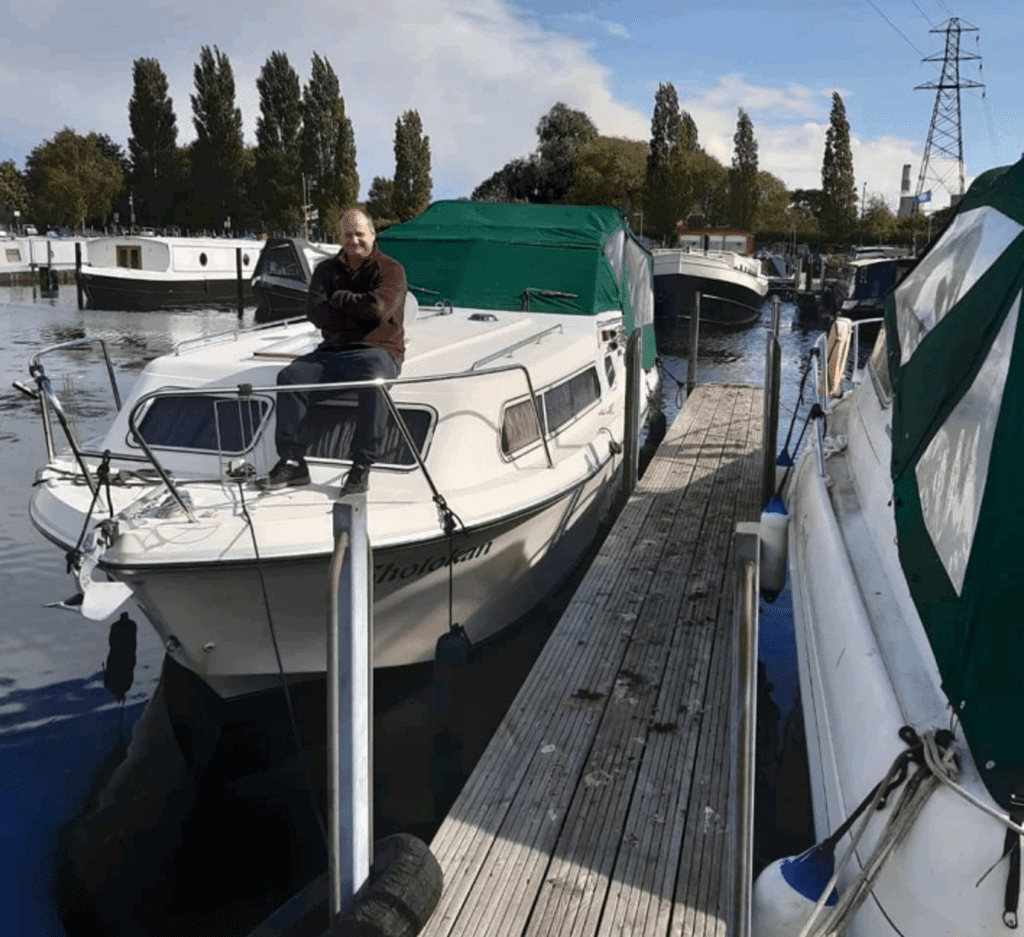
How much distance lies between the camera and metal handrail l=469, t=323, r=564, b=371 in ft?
22.2

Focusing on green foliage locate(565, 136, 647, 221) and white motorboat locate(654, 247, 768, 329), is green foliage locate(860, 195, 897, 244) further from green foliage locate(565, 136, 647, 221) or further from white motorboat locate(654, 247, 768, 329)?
white motorboat locate(654, 247, 768, 329)

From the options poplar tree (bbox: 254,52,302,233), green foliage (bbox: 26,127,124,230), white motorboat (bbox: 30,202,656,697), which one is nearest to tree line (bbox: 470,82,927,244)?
poplar tree (bbox: 254,52,302,233)

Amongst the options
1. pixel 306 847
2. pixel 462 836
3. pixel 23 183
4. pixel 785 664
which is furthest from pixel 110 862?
pixel 23 183

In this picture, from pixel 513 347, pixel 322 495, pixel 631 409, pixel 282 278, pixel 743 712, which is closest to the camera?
pixel 743 712

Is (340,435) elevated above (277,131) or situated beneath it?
situated beneath

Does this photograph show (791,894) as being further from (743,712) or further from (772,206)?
(772,206)

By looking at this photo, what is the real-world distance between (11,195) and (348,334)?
66.0 meters

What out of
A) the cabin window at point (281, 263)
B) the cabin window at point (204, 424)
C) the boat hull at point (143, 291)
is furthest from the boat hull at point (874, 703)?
the boat hull at point (143, 291)

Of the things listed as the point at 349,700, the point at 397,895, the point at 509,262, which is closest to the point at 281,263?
the point at 509,262

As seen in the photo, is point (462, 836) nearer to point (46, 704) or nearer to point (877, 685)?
point (877, 685)

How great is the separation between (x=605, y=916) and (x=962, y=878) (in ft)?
4.31

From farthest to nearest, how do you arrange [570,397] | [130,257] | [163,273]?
[130,257] < [163,273] < [570,397]

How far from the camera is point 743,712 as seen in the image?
9.22 ft

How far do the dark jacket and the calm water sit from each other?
7.46 feet
